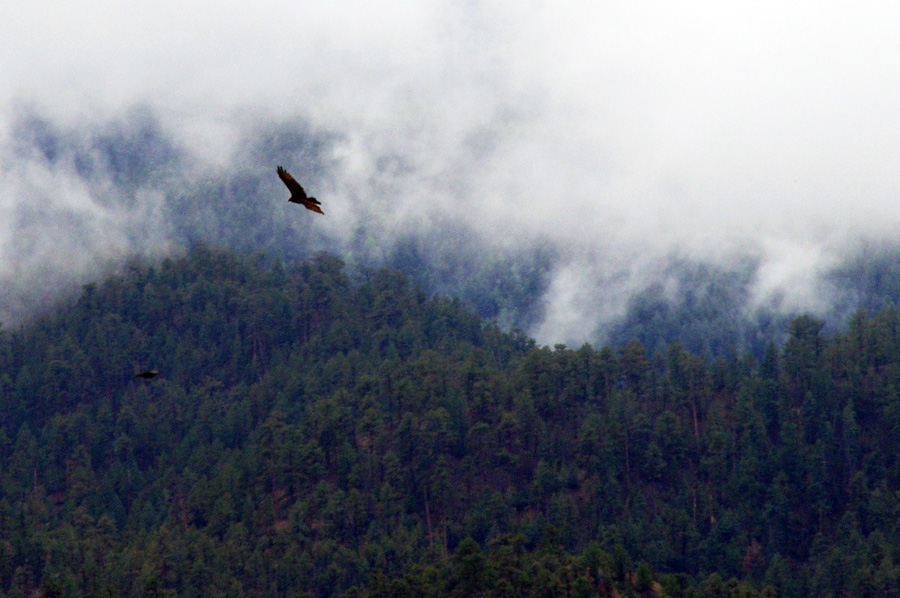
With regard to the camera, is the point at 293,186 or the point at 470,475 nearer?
the point at 293,186

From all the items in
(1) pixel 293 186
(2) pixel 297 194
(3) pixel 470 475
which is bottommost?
(2) pixel 297 194

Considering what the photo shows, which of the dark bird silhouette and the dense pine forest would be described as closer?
the dark bird silhouette

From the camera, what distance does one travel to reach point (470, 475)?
123875mm

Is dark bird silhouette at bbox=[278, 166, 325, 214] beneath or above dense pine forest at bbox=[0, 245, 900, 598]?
beneath

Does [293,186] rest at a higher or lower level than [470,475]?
lower

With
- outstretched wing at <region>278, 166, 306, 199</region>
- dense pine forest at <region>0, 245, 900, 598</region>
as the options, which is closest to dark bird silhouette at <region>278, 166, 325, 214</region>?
outstretched wing at <region>278, 166, 306, 199</region>

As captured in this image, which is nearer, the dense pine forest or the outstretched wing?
the outstretched wing

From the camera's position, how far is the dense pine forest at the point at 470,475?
111 metres

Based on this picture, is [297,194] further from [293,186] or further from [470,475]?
[470,475]

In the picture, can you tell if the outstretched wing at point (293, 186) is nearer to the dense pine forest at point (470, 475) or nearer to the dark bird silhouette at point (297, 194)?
the dark bird silhouette at point (297, 194)

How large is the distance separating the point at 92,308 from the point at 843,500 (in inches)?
3155

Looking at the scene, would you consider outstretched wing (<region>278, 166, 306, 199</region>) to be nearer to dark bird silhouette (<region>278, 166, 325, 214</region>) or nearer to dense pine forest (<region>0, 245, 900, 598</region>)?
dark bird silhouette (<region>278, 166, 325, 214</region>)

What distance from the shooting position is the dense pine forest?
11056 centimetres

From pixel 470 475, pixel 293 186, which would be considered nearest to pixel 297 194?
pixel 293 186
